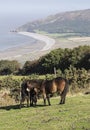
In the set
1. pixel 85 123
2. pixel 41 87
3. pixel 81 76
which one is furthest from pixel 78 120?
pixel 81 76

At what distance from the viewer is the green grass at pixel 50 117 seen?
1146 centimetres

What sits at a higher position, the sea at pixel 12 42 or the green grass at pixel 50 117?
the sea at pixel 12 42

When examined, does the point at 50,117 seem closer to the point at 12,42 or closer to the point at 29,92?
the point at 29,92

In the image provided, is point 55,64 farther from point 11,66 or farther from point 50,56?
point 11,66

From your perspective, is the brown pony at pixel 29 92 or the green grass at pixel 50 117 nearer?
the green grass at pixel 50 117

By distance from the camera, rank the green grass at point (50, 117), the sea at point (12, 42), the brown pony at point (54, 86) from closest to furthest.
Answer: the green grass at point (50, 117)
the brown pony at point (54, 86)
the sea at point (12, 42)

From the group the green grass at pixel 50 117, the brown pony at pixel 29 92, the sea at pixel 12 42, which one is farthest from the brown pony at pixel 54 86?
the sea at pixel 12 42

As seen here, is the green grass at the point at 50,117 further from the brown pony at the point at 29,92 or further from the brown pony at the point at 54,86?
the brown pony at the point at 54,86

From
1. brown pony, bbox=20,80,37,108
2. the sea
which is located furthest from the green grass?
the sea

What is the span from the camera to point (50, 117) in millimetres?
12742

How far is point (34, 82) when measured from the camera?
15211 millimetres

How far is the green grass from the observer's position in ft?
37.6

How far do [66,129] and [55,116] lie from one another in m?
1.88

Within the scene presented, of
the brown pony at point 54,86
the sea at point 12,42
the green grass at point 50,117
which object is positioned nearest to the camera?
the green grass at point 50,117
